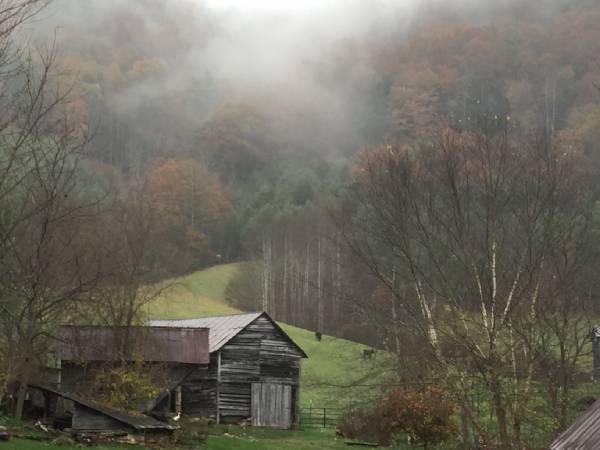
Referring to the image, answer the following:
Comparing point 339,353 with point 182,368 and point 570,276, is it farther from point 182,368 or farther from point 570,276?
point 570,276

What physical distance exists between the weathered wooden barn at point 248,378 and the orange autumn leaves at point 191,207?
Result: 1961 inches

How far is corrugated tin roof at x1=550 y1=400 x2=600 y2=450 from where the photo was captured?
13297 millimetres

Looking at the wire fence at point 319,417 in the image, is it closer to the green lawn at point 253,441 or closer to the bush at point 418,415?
the green lawn at point 253,441

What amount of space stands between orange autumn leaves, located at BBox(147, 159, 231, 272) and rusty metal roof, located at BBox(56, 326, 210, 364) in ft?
181

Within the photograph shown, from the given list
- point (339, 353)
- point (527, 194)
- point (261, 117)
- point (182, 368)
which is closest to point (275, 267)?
point (339, 353)

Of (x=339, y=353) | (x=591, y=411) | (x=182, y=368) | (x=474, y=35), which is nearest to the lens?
(x=591, y=411)

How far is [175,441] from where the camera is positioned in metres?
27.8

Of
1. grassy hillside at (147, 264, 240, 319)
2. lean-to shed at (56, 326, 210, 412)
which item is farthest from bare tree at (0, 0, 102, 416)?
grassy hillside at (147, 264, 240, 319)

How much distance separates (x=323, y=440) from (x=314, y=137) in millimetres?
135372

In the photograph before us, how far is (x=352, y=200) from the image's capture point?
7644cm

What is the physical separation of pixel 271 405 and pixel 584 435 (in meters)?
30.7

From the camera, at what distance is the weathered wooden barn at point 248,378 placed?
4228 cm

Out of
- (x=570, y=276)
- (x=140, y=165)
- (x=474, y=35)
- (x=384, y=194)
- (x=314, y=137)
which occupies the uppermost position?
(x=474, y=35)

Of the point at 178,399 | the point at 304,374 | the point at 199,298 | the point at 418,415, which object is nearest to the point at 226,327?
the point at 178,399
